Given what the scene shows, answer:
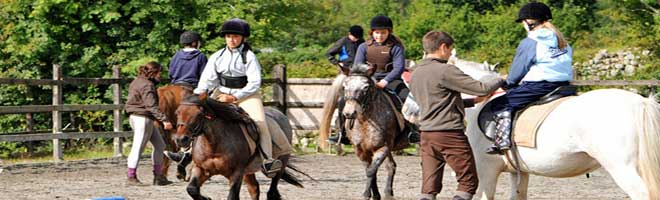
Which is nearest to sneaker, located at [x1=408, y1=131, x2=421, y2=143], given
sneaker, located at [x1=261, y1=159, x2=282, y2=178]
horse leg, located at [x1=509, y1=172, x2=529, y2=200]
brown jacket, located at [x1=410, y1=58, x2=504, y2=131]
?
sneaker, located at [x1=261, y1=159, x2=282, y2=178]

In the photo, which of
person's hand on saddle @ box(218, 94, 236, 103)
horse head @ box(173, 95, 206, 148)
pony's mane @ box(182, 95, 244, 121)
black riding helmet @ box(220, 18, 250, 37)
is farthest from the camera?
black riding helmet @ box(220, 18, 250, 37)

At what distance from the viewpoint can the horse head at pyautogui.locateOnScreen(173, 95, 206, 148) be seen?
401 inches

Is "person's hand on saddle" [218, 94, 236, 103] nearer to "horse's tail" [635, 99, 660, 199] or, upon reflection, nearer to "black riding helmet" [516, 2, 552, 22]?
"black riding helmet" [516, 2, 552, 22]

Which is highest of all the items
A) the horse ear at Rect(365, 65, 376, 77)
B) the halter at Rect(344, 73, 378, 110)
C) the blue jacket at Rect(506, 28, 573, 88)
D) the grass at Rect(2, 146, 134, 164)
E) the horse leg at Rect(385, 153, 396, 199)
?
the blue jacket at Rect(506, 28, 573, 88)

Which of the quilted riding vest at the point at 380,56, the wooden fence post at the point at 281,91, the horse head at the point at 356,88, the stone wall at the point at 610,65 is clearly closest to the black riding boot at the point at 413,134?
the quilted riding vest at the point at 380,56

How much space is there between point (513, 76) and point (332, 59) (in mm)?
6223

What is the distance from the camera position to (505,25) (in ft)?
153

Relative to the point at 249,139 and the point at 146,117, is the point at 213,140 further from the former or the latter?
the point at 146,117

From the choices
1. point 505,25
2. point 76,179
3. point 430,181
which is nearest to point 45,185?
point 76,179

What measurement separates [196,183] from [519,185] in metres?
2.75

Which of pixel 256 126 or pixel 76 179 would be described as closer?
pixel 256 126

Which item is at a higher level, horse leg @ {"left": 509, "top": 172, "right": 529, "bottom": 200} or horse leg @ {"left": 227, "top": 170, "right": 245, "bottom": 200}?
horse leg @ {"left": 509, "top": 172, "right": 529, "bottom": 200}

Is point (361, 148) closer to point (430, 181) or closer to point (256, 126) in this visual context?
point (256, 126)

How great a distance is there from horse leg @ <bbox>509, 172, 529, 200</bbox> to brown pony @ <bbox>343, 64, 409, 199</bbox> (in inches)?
95.9
